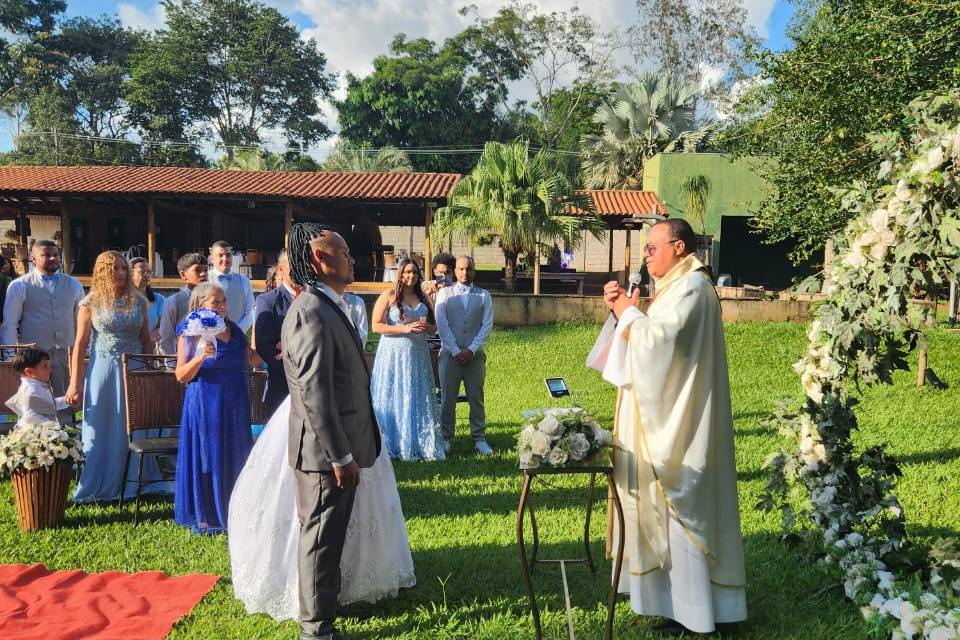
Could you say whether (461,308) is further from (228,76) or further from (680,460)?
(228,76)

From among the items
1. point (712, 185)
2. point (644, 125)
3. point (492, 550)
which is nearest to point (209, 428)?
point (492, 550)

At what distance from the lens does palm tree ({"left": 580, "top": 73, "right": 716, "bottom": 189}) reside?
3109 cm

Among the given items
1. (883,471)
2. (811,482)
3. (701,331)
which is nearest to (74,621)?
(701,331)

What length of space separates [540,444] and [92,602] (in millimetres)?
2821

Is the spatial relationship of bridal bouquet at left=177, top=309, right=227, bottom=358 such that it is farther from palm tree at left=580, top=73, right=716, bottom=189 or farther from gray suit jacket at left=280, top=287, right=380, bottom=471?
palm tree at left=580, top=73, right=716, bottom=189

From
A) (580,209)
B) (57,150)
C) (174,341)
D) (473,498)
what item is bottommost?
(473,498)

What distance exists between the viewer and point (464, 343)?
27.0ft

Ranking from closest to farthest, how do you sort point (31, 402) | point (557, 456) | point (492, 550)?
point (557, 456), point (492, 550), point (31, 402)

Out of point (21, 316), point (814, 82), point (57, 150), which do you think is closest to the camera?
point (21, 316)

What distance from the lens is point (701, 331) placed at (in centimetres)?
386

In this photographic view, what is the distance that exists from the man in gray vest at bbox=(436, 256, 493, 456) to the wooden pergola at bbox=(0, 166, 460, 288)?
12.4 meters

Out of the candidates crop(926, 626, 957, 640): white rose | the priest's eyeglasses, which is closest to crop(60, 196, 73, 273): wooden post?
the priest's eyeglasses

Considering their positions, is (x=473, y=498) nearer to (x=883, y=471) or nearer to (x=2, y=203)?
(x=883, y=471)

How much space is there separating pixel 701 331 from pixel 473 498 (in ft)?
10.7
